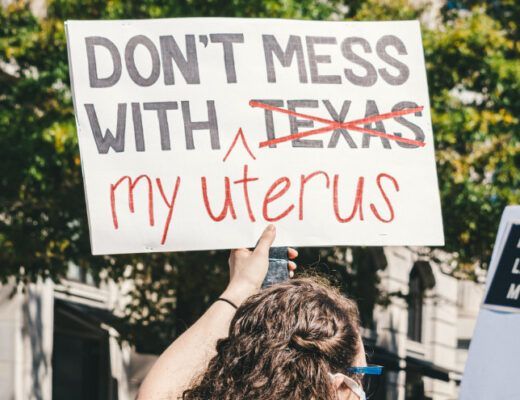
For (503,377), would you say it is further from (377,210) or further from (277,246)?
(277,246)

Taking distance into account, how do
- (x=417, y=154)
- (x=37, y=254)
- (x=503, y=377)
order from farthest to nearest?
(x=37, y=254) → (x=503, y=377) → (x=417, y=154)

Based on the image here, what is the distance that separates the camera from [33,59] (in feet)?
34.8

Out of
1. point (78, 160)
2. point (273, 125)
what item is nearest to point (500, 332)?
point (273, 125)

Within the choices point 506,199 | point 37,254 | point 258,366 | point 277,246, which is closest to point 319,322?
point 258,366

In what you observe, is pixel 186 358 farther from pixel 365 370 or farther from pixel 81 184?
pixel 81 184

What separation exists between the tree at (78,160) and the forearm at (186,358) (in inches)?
274

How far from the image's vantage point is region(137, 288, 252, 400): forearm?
2.68 metres

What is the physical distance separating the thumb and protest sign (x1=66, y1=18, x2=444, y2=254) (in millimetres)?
67

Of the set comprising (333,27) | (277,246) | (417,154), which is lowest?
(277,246)

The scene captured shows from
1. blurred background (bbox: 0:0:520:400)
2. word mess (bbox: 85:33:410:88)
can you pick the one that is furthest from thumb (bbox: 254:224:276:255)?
blurred background (bbox: 0:0:520:400)

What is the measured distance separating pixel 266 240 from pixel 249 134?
0.47m

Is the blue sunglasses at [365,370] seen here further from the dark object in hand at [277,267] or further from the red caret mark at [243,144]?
the red caret mark at [243,144]

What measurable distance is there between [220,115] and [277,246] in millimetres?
516

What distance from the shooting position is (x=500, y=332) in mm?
4281
